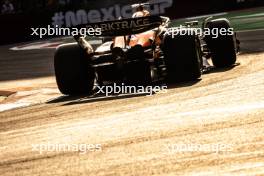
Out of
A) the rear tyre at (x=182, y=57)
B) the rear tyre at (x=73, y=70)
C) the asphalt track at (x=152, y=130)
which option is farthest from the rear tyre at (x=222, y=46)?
the rear tyre at (x=73, y=70)

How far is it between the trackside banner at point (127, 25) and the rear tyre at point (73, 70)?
0.72m

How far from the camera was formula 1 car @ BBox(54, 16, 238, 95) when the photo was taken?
30.9ft

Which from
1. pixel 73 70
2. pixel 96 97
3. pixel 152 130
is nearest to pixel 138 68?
pixel 96 97

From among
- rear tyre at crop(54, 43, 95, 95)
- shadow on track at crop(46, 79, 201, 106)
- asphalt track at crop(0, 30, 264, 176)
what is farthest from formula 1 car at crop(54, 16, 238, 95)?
asphalt track at crop(0, 30, 264, 176)

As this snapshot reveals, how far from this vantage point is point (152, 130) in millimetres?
6402

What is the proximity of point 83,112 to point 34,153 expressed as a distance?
207 centimetres

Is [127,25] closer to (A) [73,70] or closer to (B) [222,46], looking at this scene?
(A) [73,70]

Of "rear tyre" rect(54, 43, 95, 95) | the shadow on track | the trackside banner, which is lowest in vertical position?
the shadow on track

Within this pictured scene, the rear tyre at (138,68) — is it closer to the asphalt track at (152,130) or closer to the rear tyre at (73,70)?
the asphalt track at (152,130)

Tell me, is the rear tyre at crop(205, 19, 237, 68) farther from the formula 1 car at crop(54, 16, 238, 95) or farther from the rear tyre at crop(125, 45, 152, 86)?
the rear tyre at crop(125, 45, 152, 86)

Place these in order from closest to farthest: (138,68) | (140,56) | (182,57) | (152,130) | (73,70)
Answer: (152,130)
(182,57)
(140,56)
(138,68)
(73,70)

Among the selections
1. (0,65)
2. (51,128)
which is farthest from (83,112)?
(0,65)

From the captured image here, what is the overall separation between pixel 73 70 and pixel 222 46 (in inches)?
108

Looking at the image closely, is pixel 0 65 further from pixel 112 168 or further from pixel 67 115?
pixel 112 168
